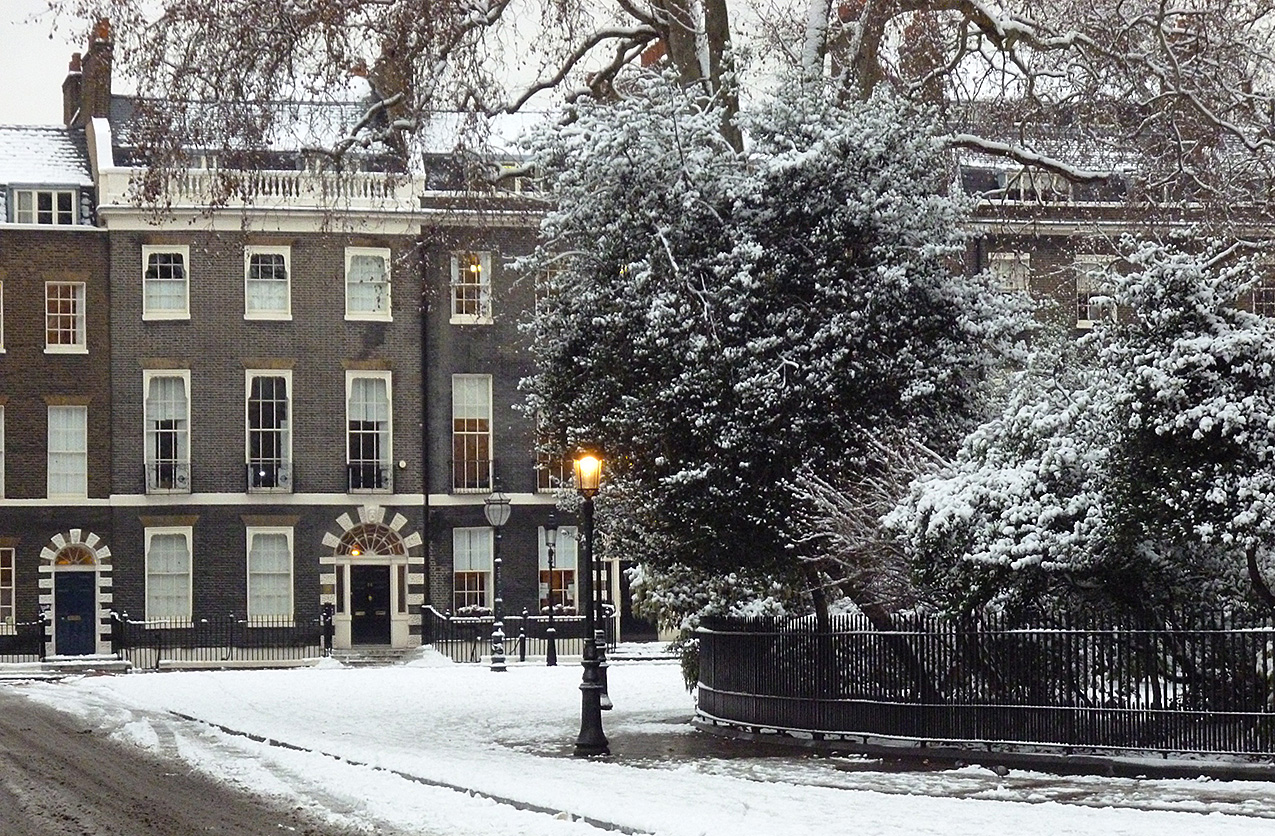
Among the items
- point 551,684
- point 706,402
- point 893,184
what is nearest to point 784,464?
point 706,402

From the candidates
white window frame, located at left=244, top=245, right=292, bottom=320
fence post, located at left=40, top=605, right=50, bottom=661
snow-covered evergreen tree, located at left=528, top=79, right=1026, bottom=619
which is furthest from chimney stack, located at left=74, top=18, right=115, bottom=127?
snow-covered evergreen tree, located at left=528, top=79, right=1026, bottom=619

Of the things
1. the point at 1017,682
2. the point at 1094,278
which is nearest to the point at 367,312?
the point at 1094,278

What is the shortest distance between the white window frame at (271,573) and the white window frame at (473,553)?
13.0ft

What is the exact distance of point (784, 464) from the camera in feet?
68.7

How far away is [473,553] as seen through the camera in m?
48.5

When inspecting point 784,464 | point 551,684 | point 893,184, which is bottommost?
point 551,684

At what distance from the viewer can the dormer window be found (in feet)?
155

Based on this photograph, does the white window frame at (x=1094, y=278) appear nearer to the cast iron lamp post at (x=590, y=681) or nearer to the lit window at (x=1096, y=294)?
the lit window at (x=1096, y=294)

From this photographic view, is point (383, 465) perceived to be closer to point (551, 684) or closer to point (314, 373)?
point (314, 373)

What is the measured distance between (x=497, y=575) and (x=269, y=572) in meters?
5.62

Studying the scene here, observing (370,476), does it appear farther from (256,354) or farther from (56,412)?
(56,412)

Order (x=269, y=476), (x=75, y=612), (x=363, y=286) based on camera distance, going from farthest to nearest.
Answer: (x=363, y=286) < (x=269, y=476) < (x=75, y=612)

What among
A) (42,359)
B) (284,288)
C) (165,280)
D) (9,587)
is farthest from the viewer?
(284,288)

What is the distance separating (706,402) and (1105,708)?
5796 mm
